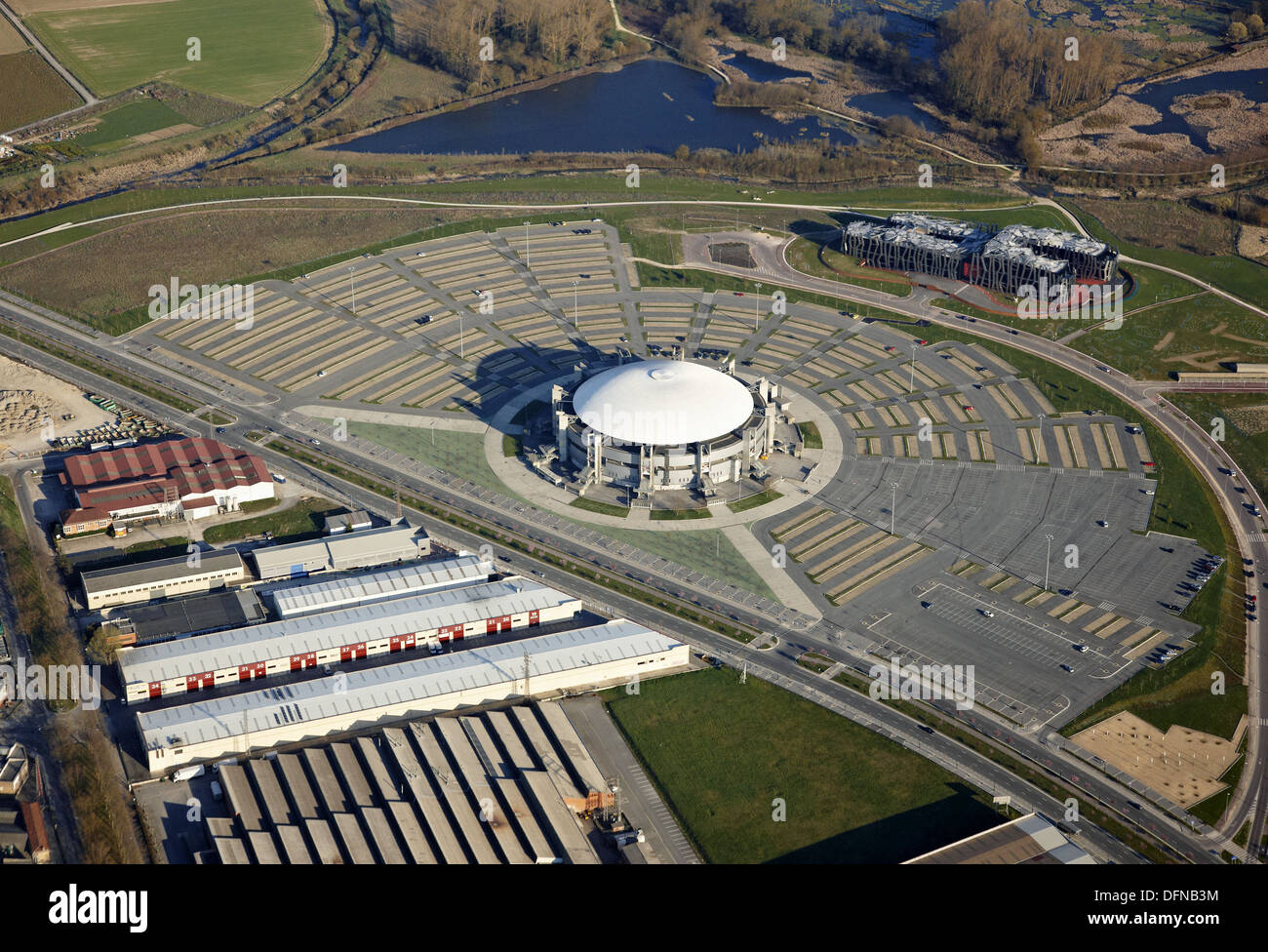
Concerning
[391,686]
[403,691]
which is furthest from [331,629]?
[403,691]

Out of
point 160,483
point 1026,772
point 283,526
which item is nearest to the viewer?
point 1026,772

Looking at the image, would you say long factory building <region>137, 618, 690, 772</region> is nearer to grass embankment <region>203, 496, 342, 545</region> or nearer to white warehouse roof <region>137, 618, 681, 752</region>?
white warehouse roof <region>137, 618, 681, 752</region>

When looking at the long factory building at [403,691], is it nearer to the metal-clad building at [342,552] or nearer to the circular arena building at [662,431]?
the metal-clad building at [342,552]

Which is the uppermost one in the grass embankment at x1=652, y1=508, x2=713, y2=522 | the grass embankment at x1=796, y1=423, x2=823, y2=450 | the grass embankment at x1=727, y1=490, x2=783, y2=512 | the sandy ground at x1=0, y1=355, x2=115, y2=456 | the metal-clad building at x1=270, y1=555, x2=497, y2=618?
the sandy ground at x1=0, y1=355, x2=115, y2=456

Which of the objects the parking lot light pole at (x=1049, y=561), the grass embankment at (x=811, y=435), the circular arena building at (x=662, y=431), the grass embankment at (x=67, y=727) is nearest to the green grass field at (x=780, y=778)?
the parking lot light pole at (x=1049, y=561)

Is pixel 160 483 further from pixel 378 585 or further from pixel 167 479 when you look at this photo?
pixel 378 585

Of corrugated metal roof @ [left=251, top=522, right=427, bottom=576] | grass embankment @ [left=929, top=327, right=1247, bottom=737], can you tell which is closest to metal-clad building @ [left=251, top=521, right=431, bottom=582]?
corrugated metal roof @ [left=251, top=522, right=427, bottom=576]

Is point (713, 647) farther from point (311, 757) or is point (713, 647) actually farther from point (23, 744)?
point (23, 744)
